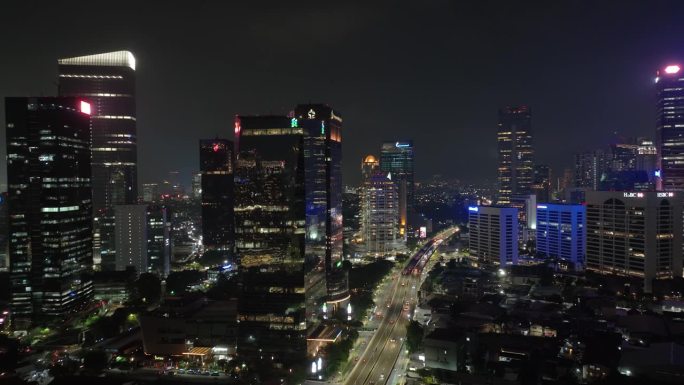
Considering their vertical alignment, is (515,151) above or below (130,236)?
above

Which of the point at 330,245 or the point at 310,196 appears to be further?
the point at 330,245

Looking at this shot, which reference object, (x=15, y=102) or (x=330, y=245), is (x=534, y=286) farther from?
(x=15, y=102)

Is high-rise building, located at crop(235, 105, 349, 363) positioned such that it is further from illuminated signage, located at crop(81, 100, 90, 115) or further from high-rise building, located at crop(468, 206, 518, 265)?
high-rise building, located at crop(468, 206, 518, 265)

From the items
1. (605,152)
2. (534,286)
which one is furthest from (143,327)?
(605,152)

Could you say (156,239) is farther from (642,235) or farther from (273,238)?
(642,235)

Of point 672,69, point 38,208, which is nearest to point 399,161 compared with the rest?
point 672,69

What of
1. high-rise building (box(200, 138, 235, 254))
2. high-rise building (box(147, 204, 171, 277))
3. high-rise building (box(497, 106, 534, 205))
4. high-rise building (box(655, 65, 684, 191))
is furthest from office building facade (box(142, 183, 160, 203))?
high-rise building (box(655, 65, 684, 191))
